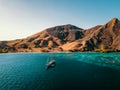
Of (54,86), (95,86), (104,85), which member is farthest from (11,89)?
(104,85)

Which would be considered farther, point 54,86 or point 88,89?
point 54,86

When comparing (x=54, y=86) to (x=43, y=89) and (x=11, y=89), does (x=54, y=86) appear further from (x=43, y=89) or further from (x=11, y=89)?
(x=11, y=89)

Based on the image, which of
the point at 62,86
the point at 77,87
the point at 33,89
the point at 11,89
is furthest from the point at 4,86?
the point at 77,87

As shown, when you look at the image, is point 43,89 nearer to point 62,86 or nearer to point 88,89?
point 62,86

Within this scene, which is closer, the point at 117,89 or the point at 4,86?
the point at 117,89

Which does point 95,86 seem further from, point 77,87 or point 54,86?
point 54,86

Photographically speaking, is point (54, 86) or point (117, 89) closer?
point (117, 89)

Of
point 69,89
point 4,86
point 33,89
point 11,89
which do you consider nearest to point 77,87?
point 69,89
